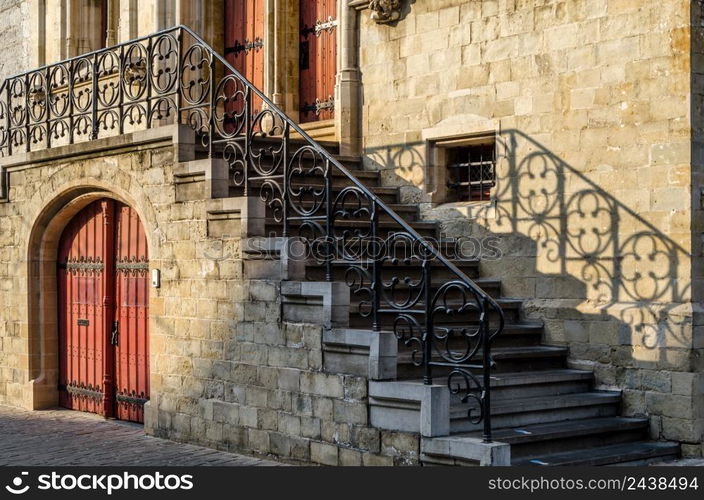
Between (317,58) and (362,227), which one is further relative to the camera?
(317,58)

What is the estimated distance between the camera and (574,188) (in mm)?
9094

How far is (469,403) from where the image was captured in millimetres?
7797

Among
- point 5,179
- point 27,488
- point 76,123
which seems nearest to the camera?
point 27,488

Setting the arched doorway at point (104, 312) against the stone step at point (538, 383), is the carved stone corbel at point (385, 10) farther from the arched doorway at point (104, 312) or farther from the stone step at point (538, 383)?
the stone step at point (538, 383)

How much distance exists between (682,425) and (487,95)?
3.29 metres

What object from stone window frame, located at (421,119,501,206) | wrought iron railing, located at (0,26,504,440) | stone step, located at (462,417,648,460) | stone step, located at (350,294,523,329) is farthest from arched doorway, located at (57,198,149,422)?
stone step, located at (462,417,648,460)

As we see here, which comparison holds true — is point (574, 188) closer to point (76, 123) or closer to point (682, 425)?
point (682, 425)

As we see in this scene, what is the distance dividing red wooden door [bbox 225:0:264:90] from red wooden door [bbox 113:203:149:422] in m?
2.45

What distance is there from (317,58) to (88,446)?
4804 millimetres

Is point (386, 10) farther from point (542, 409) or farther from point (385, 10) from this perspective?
point (542, 409)

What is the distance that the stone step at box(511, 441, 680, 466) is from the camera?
7453 mm

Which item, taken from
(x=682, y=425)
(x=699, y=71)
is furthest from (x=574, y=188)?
(x=682, y=425)

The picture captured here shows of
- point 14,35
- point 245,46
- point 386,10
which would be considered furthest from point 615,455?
point 14,35

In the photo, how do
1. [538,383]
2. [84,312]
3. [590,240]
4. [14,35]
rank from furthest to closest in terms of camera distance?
[14,35] < [84,312] < [590,240] < [538,383]
